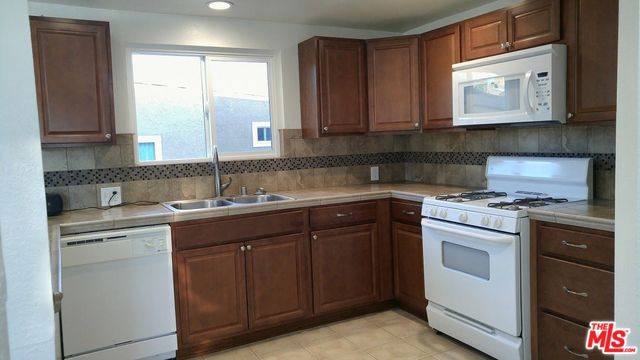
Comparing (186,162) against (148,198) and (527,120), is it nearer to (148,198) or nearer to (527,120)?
(148,198)

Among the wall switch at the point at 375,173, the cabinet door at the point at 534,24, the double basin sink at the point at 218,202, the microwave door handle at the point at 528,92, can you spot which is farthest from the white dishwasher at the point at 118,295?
the cabinet door at the point at 534,24

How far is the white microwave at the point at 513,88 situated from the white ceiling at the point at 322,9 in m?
0.62

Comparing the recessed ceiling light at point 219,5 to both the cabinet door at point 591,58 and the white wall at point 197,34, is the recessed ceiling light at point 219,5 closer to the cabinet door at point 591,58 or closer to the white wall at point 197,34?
the white wall at point 197,34

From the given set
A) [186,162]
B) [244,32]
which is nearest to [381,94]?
[244,32]

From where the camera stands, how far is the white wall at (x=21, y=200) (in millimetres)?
794

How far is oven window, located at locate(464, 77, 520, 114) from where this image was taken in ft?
9.05

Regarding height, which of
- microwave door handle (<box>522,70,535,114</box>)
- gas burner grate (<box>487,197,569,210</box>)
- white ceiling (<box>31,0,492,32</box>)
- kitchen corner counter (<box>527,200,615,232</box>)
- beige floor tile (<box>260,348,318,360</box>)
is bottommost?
beige floor tile (<box>260,348,318,360</box>)

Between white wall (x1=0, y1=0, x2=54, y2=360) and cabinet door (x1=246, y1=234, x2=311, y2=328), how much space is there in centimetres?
221

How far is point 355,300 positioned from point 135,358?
1501 mm

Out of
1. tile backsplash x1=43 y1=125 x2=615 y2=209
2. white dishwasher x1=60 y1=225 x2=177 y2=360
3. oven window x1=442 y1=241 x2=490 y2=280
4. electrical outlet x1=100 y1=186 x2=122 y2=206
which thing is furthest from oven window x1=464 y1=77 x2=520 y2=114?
electrical outlet x1=100 y1=186 x2=122 y2=206

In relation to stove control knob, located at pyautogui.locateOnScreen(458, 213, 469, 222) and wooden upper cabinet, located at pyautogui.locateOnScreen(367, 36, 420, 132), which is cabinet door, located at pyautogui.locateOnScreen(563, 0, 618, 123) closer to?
stove control knob, located at pyautogui.locateOnScreen(458, 213, 469, 222)

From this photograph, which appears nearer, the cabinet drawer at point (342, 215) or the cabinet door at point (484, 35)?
the cabinet door at point (484, 35)

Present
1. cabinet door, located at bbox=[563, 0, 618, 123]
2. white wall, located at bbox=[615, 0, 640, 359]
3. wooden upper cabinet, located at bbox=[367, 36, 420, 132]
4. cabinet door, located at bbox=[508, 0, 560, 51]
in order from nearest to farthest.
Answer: white wall, located at bbox=[615, 0, 640, 359]
cabinet door, located at bbox=[563, 0, 618, 123]
cabinet door, located at bbox=[508, 0, 560, 51]
wooden upper cabinet, located at bbox=[367, 36, 420, 132]

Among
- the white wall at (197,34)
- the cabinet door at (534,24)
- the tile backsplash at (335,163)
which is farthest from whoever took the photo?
the white wall at (197,34)
